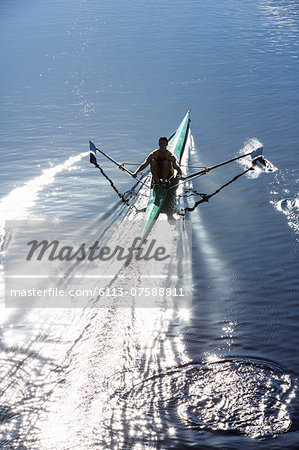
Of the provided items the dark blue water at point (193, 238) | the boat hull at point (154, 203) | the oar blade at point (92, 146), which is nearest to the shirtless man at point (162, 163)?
the boat hull at point (154, 203)

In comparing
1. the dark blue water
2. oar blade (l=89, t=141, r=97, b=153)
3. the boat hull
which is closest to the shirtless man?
the boat hull

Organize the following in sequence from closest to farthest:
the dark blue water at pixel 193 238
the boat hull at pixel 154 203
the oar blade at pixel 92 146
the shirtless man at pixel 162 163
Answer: the dark blue water at pixel 193 238
the boat hull at pixel 154 203
the shirtless man at pixel 162 163
the oar blade at pixel 92 146

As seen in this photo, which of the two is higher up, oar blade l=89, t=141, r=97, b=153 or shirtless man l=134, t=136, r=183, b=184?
oar blade l=89, t=141, r=97, b=153

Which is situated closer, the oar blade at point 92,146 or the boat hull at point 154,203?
the boat hull at point 154,203

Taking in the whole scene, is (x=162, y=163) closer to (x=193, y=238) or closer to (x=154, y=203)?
(x=154, y=203)

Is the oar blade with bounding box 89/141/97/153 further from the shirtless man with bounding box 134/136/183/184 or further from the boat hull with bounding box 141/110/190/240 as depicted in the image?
the boat hull with bounding box 141/110/190/240

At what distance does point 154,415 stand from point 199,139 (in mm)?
17933

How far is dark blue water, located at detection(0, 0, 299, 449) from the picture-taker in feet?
31.1

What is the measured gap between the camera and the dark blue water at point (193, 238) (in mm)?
9492

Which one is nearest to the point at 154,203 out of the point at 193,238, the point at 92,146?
the point at 193,238

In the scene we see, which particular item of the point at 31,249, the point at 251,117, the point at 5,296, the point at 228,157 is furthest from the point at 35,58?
the point at 5,296

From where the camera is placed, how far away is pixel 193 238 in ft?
53.9

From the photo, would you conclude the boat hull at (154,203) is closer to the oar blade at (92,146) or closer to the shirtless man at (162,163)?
the shirtless man at (162,163)

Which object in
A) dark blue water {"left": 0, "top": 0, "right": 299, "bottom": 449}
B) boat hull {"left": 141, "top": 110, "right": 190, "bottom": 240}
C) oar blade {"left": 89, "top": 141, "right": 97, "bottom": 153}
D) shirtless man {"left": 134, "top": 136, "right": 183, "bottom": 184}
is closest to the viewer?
dark blue water {"left": 0, "top": 0, "right": 299, "bottom": 449}
